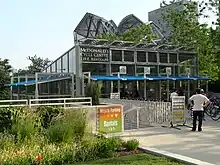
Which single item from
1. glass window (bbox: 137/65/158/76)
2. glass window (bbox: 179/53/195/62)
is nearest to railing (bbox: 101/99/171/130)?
glass window (bbox: 137/65/158/76)

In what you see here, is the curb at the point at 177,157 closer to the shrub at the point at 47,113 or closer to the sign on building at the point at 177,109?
the shrub at the point at 47,113

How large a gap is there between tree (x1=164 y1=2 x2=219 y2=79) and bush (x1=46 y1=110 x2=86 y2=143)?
19.9m

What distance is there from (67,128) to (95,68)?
581 inches

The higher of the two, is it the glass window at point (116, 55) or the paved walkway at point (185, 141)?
the glass window at point (116, 55)

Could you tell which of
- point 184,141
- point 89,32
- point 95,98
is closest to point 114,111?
point 184,141

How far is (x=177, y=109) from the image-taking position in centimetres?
1281

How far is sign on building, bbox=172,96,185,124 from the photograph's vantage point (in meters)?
12.6

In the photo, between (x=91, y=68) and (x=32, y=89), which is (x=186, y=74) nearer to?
(x=91, y=68)

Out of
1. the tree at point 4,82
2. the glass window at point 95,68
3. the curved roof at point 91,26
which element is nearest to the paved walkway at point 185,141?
the glass window at point 95,68

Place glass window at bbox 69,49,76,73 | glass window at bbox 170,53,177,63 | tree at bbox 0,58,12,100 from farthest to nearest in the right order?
tree at bbox 0,58,12,100, glass window at bbox 170,53,177,63, glass window at bbox 69,49,76,73

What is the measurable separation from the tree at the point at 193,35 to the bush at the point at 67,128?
1989 cm

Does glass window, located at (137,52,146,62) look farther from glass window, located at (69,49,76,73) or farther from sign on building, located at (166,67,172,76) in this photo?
glass window, located at (69,49,76,73)

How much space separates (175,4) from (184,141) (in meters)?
21.4

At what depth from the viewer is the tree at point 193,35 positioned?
1060 inches
